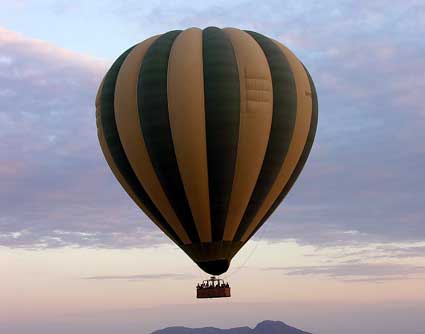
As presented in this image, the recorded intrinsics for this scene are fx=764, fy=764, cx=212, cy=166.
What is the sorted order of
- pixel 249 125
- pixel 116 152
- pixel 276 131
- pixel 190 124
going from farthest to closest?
pixel 116 152 < pixel 276 131 < pixel 249 125 < pixel 190 124

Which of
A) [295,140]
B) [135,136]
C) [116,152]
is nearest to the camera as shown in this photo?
[135,136]

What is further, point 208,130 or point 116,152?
point 116,152

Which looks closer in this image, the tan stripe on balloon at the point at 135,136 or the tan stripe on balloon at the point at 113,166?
the tan stripe on balloon at the point at 135,136

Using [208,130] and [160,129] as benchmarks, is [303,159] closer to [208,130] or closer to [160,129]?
[208,130]

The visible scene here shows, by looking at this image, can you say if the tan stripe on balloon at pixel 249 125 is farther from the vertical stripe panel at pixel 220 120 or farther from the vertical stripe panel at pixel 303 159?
the vertical stripe panel at pixel 303 159

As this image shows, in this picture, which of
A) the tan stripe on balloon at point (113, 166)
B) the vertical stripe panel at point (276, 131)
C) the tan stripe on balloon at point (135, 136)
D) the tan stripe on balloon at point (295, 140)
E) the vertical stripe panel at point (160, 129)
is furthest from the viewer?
the tan stripe on balloon at point (113, 166)

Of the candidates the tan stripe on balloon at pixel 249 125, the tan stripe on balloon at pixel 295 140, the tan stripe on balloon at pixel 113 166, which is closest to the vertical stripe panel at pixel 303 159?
the tan stripe on balloon at pixel 295 140

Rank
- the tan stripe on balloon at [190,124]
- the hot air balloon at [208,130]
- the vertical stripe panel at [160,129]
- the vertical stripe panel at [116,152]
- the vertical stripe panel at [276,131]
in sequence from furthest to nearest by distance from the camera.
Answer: the vertical stripe panel at [116,152] → the vertical stripe panel at [276,131] → the vertical stripe panel at [160,129] → the hot air balloon at [208,130] → the tan stripe on balloon at [190,124]

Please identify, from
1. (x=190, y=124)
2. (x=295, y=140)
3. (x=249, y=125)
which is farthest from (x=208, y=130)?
(x=295, y=140)
